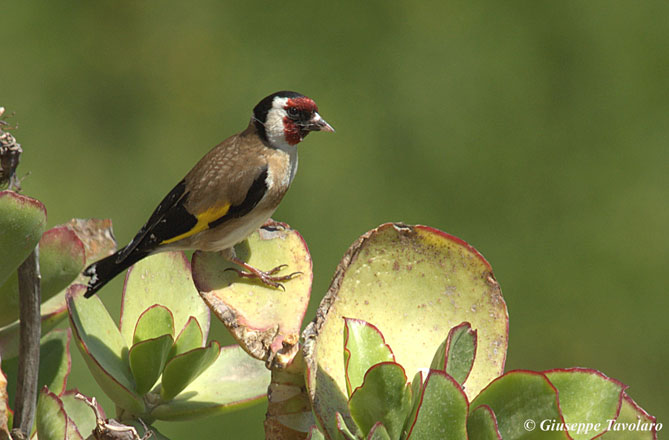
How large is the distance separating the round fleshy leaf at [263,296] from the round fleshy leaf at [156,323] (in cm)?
5

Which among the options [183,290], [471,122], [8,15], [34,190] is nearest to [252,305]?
[183,290]

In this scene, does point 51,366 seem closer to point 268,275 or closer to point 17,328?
point 17,328

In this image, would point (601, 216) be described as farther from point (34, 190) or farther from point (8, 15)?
point (8, 15)

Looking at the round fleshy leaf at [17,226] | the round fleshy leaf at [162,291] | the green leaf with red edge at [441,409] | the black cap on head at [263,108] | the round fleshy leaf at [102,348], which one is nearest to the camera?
the green leaf with red edge at [441,409]

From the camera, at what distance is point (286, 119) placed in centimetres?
128

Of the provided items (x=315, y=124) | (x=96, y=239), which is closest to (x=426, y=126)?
(x=315, y=124)

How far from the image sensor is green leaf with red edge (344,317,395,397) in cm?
72

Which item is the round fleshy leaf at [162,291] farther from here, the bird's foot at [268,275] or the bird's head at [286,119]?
the bird's head at [286,119]

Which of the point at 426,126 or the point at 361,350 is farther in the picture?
the point at 426,126

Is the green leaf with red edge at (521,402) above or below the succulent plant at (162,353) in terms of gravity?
above

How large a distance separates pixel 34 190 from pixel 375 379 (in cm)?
245

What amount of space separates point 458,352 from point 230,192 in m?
0.58

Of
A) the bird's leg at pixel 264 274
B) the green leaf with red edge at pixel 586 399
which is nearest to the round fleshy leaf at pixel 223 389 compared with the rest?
the bird's leg at pixel 264 274

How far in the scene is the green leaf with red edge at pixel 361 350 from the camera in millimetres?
724
